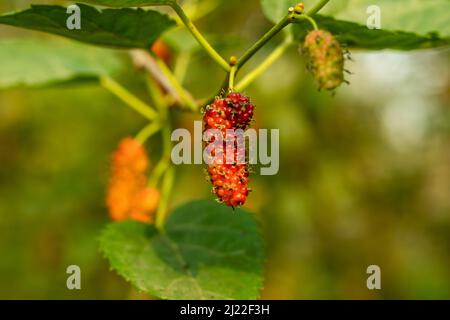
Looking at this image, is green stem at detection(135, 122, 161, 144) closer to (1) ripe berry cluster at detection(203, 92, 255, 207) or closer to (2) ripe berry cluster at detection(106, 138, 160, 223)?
(2) ripe berry cluster at detection(106, 138, 160, 223)

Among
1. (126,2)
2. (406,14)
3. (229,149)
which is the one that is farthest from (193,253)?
(406,14)

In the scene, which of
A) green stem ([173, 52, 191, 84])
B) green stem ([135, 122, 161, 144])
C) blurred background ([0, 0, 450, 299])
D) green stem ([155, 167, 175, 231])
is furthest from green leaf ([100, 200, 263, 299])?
blurred background ([0, 0, 450, 299])

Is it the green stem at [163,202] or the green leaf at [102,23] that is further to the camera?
the green stem at [163,202]

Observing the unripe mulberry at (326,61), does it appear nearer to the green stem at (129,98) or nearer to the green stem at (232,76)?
the green stem at (232,76)

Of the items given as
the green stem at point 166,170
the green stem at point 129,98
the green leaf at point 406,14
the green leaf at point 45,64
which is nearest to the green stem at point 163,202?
the green stem at point 166,170

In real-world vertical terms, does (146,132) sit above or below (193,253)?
above

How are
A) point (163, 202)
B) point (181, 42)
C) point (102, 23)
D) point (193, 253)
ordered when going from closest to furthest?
point (102, 23), point (193, 253), point (163, 202), point (181, 42)

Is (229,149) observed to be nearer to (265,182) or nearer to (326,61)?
(326,61)
